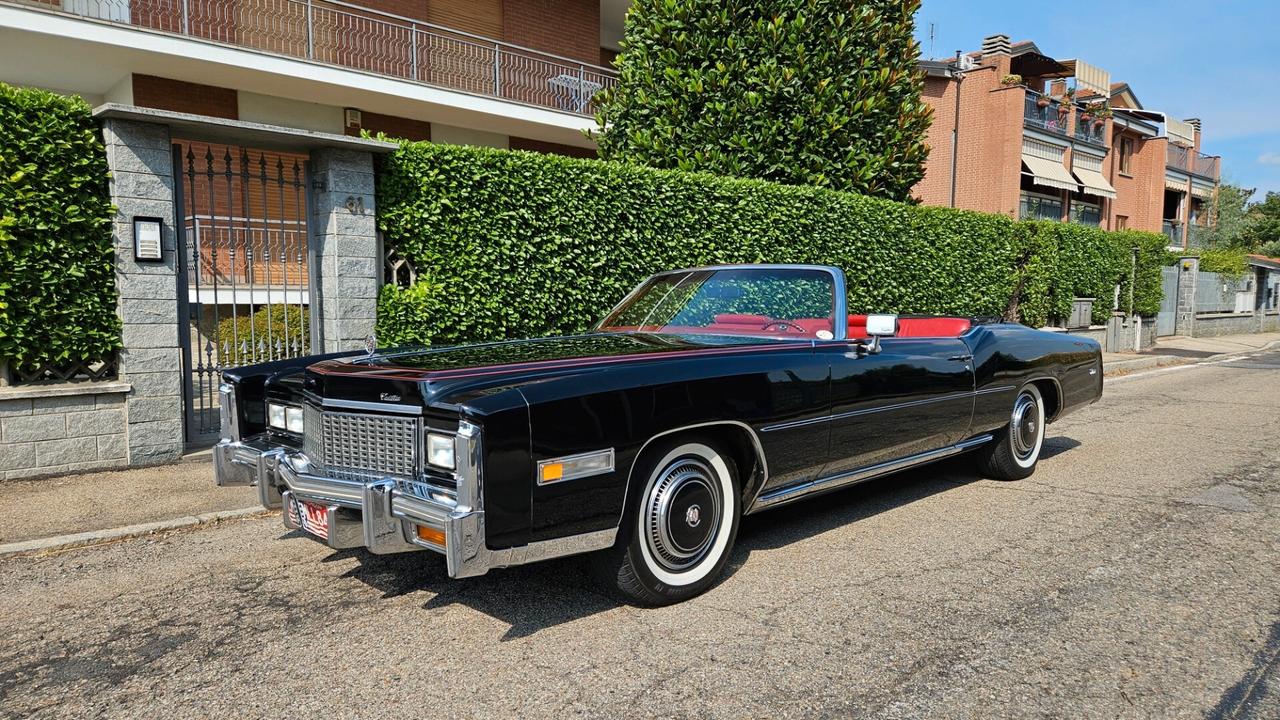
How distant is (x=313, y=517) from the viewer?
341cm

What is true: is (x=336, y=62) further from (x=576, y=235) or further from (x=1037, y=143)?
(x=1037, y=143)

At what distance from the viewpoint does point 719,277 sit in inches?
200

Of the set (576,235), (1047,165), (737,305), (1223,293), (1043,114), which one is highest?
(1043,114)

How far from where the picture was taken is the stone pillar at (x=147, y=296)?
6223mm

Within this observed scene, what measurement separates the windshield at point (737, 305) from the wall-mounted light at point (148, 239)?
3.71 meters

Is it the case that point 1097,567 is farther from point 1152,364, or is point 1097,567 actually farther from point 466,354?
point 1152,364

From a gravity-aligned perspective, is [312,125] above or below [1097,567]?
above

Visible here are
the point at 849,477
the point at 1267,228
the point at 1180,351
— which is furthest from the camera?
the point at 1267,228

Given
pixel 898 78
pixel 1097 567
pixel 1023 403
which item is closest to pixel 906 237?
pixel 898 78

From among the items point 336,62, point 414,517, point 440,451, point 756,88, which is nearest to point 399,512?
point 414,517

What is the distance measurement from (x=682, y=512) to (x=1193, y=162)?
174 feet

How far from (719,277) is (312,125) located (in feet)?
44.3

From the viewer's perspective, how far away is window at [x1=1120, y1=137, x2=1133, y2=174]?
3862cm

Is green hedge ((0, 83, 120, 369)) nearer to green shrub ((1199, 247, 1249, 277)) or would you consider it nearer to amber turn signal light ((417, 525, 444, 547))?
amber turn signal light ((417, 525, 444, 547))
